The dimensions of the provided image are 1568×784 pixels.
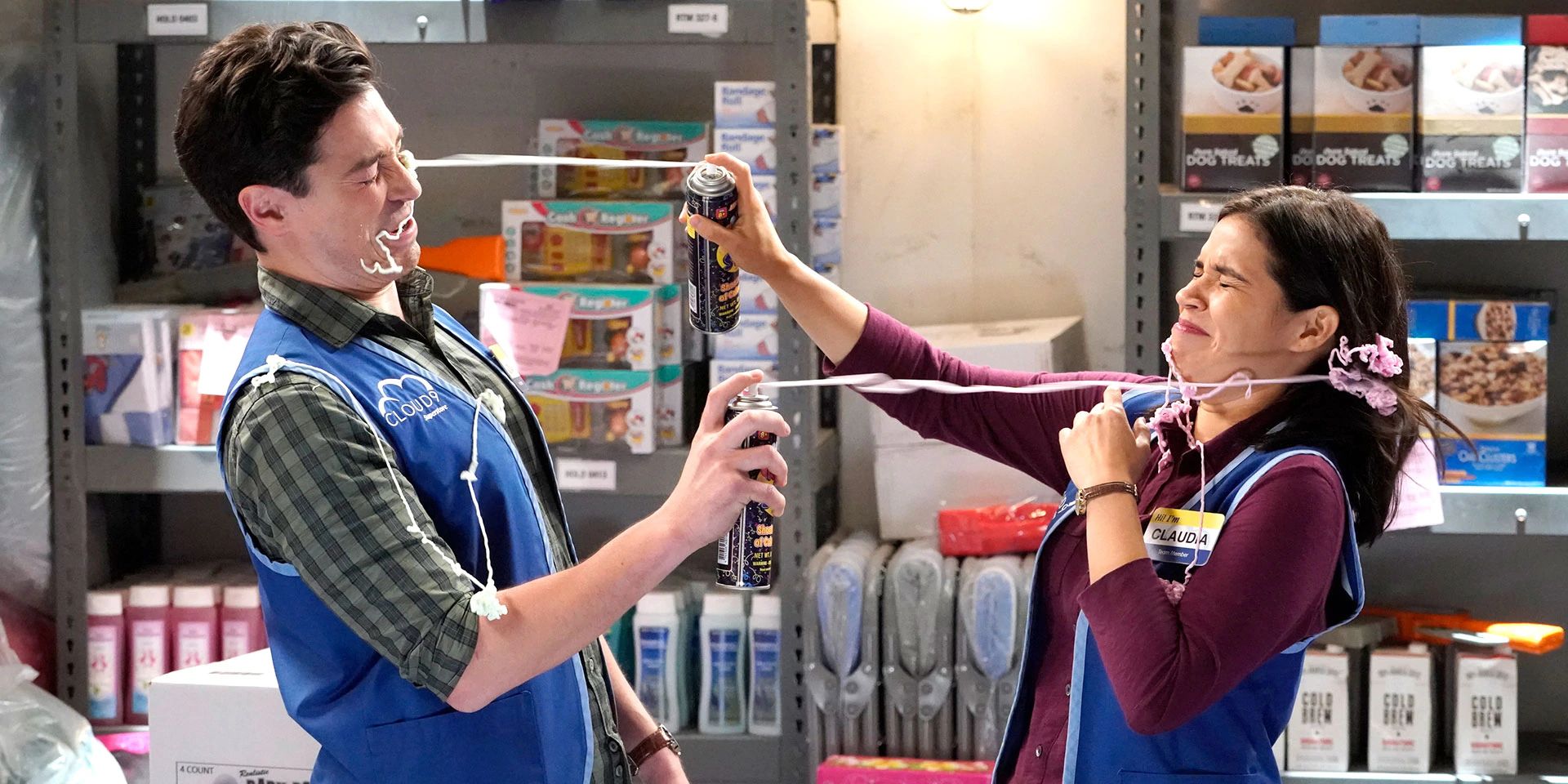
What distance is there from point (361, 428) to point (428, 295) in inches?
13.1

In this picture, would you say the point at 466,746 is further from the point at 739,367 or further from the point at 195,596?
the point at 195,596

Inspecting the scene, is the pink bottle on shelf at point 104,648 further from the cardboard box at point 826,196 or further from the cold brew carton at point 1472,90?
the cold brew carton at point 1472,90

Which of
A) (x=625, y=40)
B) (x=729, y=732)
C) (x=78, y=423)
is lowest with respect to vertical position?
(x=729, y=732)

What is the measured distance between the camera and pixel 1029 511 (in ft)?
10.3

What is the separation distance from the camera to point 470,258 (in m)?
3.26

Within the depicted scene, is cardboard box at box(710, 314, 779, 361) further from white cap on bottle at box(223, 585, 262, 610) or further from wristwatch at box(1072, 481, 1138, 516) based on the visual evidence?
wristwatch at box(1072, 481, 1138, 516)

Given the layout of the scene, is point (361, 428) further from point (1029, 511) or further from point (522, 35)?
point (1029, 511)

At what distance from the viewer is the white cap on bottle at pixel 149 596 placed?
3.18 metres

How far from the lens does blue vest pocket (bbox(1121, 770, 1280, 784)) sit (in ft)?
5.70

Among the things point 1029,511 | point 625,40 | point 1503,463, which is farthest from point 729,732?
point 1503,463

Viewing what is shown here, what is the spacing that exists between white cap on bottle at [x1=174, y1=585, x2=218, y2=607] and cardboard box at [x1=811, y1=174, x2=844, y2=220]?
1489 mm

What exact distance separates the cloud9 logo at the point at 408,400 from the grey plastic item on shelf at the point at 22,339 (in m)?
1.88

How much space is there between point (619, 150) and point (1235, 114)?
1.24 metres

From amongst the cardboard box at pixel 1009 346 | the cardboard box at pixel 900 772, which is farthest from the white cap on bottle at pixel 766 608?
the cardboard box at pixel 1009 346
